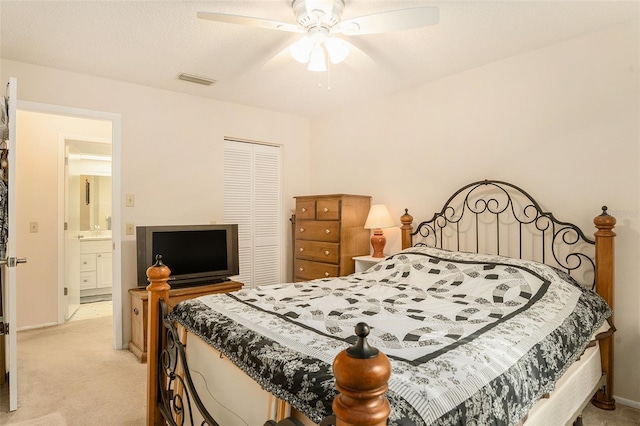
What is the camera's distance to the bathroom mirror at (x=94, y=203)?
17.9ft

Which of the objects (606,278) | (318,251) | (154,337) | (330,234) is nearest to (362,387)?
(154,337)

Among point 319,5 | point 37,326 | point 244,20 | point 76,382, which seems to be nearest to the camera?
point 244,20

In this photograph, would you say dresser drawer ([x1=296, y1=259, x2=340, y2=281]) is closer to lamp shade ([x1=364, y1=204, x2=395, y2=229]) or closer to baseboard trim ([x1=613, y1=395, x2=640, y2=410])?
lamp shade ([x1=364, y1=204, x2=395, y2=229])

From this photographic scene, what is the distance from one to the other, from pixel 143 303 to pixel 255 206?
66.1 inches

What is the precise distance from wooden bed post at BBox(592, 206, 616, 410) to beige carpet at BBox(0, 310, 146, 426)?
2.85 meters

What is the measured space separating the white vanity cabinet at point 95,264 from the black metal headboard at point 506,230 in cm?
434

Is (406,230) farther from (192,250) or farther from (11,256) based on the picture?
(11,256)

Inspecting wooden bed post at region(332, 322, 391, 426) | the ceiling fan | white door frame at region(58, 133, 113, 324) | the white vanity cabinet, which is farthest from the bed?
the white vanity cabinet

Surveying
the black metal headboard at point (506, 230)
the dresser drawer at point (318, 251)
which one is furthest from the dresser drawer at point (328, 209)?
the black metal headboard at point (506, 230)

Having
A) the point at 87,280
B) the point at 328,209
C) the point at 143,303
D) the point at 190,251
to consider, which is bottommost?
the point at 87,280

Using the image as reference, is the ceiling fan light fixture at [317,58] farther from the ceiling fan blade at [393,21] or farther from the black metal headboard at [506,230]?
the black metal headboard at [506,230]

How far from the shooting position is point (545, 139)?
8.89 feet

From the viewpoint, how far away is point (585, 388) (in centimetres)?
204

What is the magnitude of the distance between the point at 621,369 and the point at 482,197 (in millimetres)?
1439
